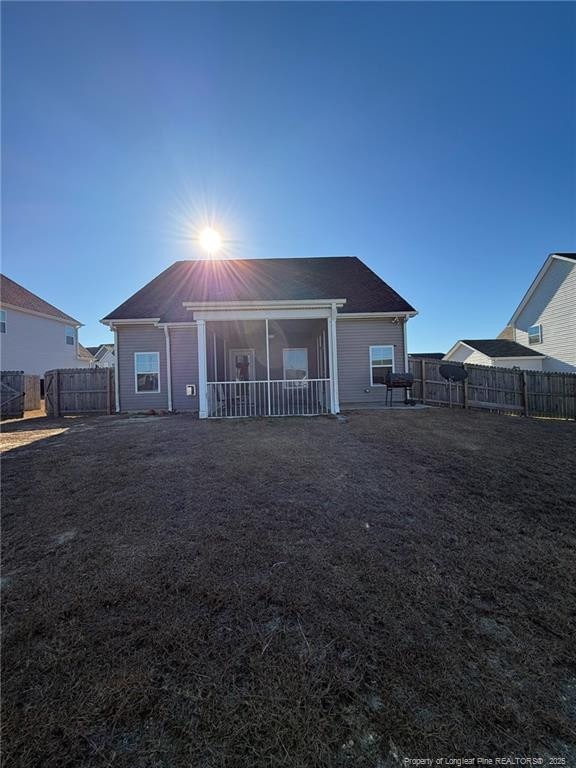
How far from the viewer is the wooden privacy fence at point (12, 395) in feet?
37.3

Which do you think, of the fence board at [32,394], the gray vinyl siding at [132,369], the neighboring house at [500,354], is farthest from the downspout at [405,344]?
the fence board at [32,394]

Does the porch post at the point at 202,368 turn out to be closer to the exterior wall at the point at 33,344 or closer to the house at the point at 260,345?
the house at the point at 260,345

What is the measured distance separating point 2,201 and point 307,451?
11.4m

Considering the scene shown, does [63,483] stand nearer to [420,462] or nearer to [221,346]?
[420,462]

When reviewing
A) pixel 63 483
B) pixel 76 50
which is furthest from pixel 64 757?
pixel 76 50

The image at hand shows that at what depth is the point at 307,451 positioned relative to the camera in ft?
17.4

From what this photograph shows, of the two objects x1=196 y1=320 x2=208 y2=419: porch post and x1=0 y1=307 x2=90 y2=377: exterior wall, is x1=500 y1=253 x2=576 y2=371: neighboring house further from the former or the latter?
x1=0 y1=307 x2=90 y2=377: exterior wall

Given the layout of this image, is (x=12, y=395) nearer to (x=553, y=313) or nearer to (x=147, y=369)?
(x=147, y=369)

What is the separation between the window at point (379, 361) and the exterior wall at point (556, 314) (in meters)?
10.8

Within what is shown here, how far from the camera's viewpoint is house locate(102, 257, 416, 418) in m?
9.74

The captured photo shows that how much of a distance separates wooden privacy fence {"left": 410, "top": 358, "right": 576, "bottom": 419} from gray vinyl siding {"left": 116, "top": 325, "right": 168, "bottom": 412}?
9222mm

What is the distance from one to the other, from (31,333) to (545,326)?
29.2 meters

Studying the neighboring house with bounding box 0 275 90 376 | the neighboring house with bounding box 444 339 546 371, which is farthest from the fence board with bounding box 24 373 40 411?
the neighboring house with bounding box 444 339 546 371

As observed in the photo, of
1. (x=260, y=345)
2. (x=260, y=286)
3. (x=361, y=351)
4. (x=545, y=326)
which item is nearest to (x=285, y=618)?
(x=260, y=286)
